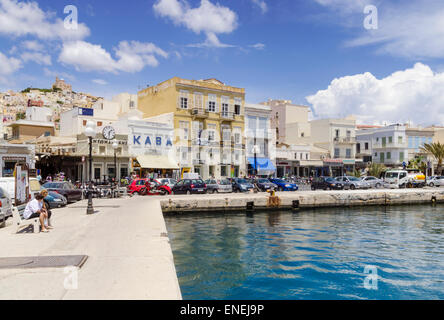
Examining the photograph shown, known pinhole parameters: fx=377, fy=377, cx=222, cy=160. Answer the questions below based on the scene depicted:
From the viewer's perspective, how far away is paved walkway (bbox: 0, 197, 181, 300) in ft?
18.6

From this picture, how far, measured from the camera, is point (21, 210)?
44.9ft

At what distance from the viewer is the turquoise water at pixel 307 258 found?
9219mm

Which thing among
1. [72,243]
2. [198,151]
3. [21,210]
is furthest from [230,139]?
[72,243]

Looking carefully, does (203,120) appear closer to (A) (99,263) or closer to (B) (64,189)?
(B) (64,189)

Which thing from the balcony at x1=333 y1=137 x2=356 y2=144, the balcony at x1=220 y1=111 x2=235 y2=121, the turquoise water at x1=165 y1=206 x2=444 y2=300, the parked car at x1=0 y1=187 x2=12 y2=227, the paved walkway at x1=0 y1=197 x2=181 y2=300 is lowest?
the turquoise water at x1=165 y1=206 x2=444 y2=300

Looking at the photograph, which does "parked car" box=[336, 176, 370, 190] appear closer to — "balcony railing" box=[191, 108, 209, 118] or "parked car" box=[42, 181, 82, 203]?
"balcony railing" box=[191, 108, 209, 118]

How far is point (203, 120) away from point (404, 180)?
Result: 82.3ft

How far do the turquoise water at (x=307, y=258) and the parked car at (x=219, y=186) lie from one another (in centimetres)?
1198

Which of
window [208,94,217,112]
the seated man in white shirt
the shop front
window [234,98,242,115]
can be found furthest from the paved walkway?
window [234,98,242,115]

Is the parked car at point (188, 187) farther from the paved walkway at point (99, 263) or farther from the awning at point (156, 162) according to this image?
the paved walkway at point (99, 263)

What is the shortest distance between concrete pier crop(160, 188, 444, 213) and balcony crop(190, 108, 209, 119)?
21.7m

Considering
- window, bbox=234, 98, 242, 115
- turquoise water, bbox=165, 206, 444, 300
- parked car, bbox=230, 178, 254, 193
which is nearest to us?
turquoise water, bbox=165, 206, 444, 300
